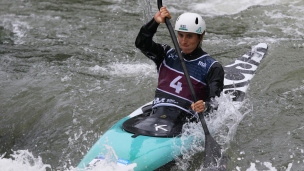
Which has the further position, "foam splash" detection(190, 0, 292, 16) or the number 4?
"foam splash" detection(190, 0, 292, 16)

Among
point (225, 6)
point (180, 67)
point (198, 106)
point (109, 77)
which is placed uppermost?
point (180, 67)

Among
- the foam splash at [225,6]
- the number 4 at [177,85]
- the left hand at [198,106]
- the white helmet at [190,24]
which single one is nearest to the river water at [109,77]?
the foam splash at [225,6]

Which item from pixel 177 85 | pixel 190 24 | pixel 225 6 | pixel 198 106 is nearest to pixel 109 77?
pixel 177 85

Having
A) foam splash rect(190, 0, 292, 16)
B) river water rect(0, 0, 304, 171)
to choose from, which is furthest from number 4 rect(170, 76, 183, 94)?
foam splash rect(190, 0, 292, 16)

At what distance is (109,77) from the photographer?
23.8 ft

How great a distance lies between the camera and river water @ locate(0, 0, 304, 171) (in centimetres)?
518

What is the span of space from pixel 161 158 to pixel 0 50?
5.79 metres

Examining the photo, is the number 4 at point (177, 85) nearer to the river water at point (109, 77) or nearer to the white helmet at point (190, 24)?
the white helmet at point (190, 24)

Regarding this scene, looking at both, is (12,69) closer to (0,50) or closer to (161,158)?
(0,50)

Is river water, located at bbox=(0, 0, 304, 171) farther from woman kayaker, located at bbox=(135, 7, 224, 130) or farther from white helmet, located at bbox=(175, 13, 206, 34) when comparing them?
white helmet, located at bbox=(175, 13, 206, 34)

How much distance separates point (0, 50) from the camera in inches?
349

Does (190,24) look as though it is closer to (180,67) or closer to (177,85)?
(180,67)

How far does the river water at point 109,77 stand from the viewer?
17.0 ft

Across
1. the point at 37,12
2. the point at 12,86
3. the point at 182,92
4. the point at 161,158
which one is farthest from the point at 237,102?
the point at 37,12
